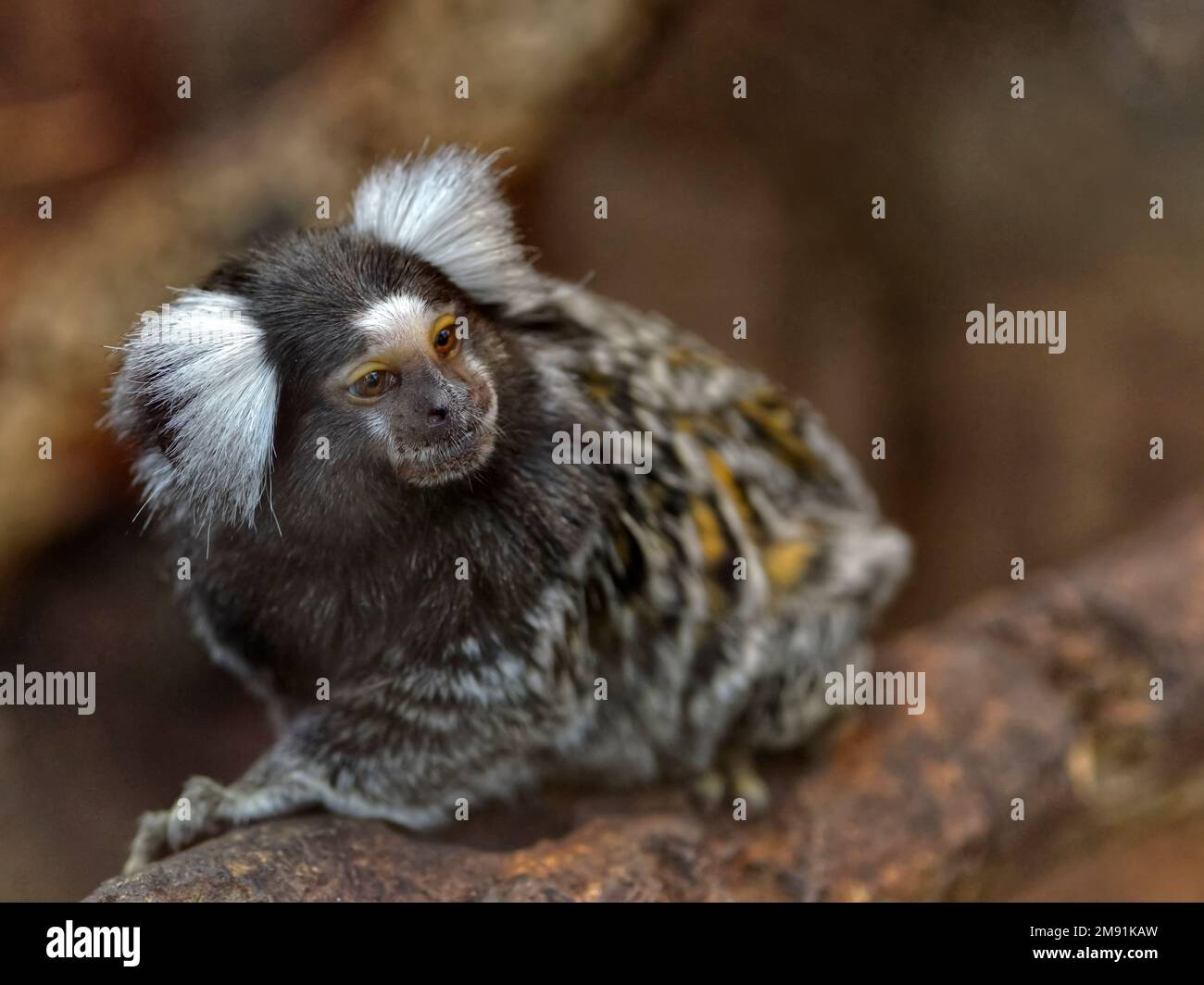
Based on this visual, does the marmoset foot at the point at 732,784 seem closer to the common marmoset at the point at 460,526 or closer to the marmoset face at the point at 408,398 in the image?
the common marmoset at the point at 460,526

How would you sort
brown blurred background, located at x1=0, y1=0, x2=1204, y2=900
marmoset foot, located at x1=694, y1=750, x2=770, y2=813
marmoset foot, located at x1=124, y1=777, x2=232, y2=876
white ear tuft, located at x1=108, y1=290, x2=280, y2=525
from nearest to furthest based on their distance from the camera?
white ear tuft, located at x1=108, y1=290, x2=280, y2=525 < marmoset foot, located at x1=124, y1=777, x2=232, y2=876 < marmoset foot, located at x1=694, y1=750, x2=770, y2=813 < brown blurred background, located at x1=0, y1=0, x2=1204, y2=900

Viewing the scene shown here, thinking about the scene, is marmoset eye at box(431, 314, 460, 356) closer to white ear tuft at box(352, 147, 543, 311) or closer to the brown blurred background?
white ear tuft at box(352, 147, 543, 311)

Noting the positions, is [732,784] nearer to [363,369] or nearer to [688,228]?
[363,369]

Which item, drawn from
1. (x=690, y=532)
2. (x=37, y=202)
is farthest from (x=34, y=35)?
(x=690, y=532)

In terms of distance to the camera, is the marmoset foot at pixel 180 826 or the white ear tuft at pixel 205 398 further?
the marmoset foot at pixel 180 826

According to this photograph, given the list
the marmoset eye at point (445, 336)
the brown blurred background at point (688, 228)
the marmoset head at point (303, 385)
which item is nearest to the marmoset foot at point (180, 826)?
the brown blurred background at point (688, 228)

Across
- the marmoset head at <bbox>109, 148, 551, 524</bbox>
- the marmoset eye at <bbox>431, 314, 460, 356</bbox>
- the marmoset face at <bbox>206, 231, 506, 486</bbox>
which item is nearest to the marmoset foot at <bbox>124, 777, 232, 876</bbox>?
the marmoset head at <bbox>109, 148, 551, 524</bbox>
